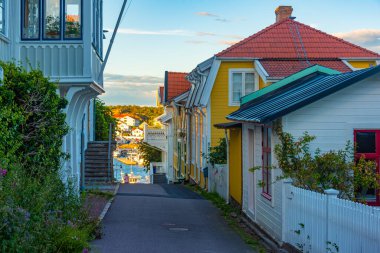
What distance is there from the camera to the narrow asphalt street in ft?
41.1

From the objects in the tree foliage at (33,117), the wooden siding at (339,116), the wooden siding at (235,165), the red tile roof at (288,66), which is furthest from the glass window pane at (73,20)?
the red tile roof at (288,66)

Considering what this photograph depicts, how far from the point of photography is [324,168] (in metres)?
11.7

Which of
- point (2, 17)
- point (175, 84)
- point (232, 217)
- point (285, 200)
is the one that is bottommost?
point (232, 217)

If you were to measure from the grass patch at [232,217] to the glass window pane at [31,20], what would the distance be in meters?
7.15

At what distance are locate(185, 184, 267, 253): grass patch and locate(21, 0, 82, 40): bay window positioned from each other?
21.0 feet

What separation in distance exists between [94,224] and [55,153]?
71.4 inches

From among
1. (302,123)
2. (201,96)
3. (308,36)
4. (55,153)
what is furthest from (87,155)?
(302,123)

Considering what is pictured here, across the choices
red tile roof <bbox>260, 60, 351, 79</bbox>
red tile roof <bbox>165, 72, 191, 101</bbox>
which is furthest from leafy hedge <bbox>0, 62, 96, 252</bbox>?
red tile roof <bbox>165, 72, 191, 101</bbox>

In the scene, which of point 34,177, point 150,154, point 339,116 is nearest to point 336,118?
point 339,116

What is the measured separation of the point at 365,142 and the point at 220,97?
49.7ft

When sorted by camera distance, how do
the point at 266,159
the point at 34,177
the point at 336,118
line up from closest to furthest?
the point at 34,177
the point at 336,118
the point at 266,159

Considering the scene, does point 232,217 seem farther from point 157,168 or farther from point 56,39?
point 157,168

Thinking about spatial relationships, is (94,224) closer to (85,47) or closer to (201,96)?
(85,47)

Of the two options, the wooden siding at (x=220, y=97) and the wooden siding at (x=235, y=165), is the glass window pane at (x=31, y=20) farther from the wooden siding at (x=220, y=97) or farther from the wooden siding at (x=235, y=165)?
the wooden siding at (x=220, y=97)
